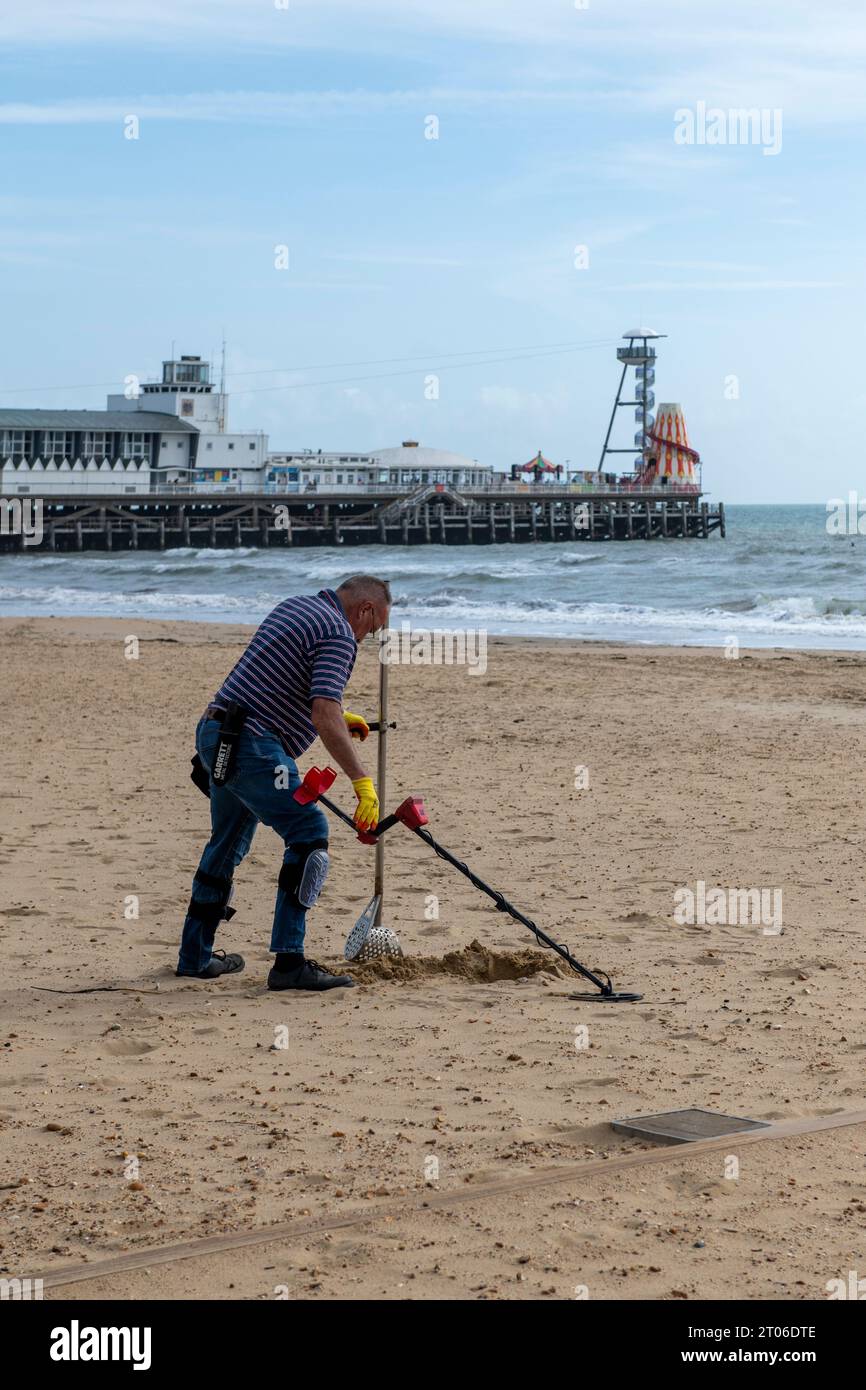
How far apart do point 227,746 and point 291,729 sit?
26cm

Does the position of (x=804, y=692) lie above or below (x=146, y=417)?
below

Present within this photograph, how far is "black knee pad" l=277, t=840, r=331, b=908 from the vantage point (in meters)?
5.73

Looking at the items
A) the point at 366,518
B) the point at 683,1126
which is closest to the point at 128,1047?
the point at 683,1126

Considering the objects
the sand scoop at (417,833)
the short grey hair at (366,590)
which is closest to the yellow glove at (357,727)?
the sand scoop at (417,833)

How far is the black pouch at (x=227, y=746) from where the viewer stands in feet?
18.6

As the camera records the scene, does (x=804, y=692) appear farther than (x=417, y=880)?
Yes

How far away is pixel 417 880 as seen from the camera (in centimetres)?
773

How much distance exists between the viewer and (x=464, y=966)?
6.15 meters

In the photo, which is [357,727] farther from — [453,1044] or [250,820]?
[453,1044]

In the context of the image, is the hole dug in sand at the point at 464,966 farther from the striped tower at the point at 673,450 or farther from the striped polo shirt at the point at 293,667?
the striped tower at the point at 673,450
